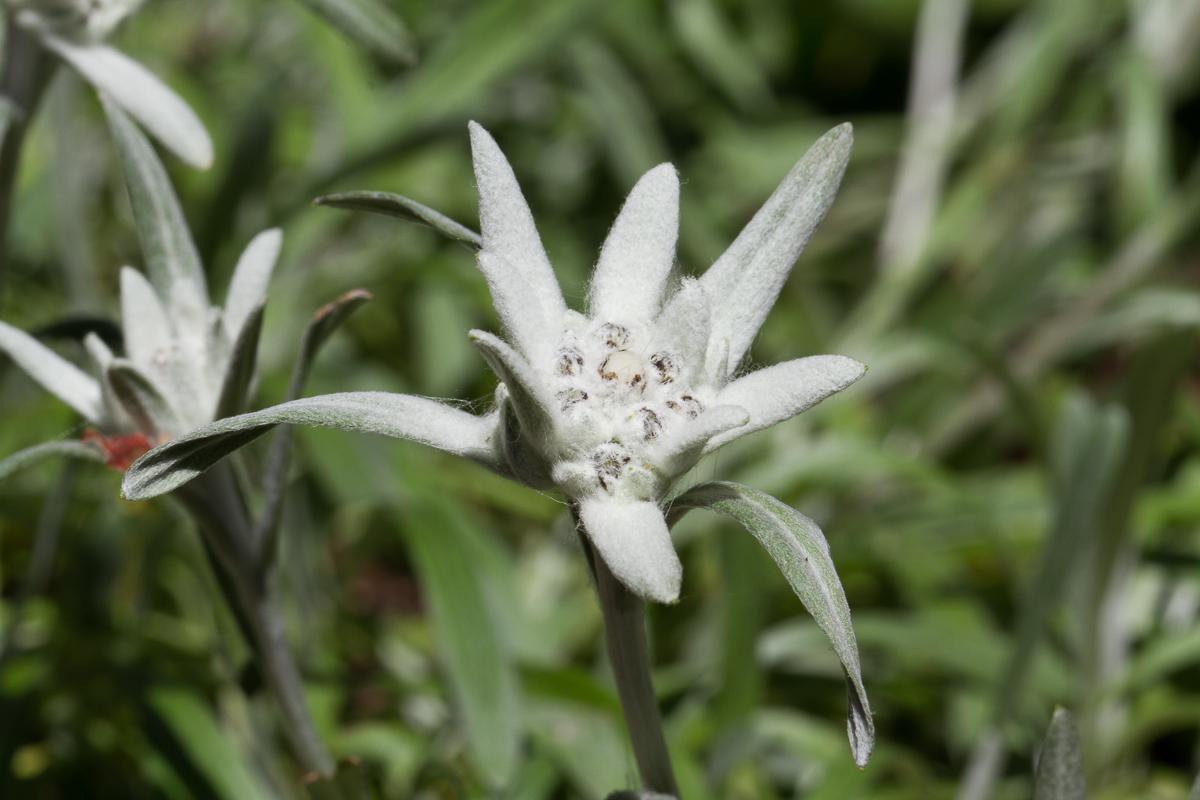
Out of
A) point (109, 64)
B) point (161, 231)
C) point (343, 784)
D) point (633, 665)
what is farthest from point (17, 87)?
point (633, 665)

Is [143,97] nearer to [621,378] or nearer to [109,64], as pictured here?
[109,64]

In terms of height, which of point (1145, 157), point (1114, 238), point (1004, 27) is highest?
point (1004, 27)

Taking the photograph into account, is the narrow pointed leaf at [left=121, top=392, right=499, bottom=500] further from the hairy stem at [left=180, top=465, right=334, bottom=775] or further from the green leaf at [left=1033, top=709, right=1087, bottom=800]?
the green leaf at [left=1033, top=709, right=1087, bottom=800]

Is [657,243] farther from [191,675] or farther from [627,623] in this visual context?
[191,675]

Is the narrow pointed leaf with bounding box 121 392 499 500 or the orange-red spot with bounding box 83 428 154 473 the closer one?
the narrow pointed leaf with bounding box 121 392 499 500

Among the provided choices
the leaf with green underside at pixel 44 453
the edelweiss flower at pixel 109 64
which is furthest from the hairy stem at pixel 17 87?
the leaf with green underside at pixel 44 453

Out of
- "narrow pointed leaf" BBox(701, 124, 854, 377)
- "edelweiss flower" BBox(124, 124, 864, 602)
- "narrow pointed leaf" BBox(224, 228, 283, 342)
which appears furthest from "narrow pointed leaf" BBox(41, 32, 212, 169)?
"narrow pointed leaf" BBox(701, 124, 854, 377)

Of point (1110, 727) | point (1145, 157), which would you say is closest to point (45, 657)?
point (1110, 727)
